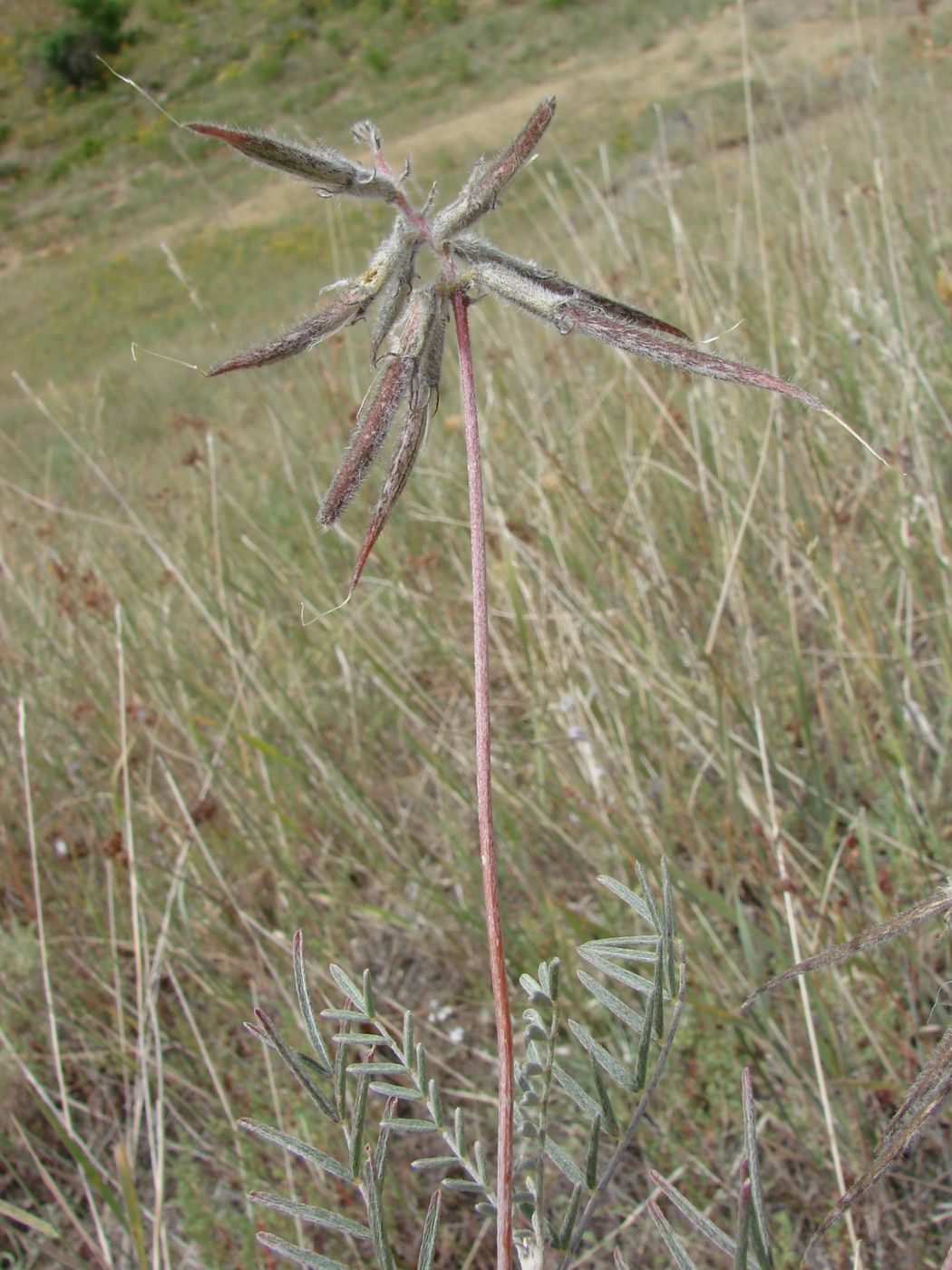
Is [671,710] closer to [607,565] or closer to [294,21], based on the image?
[607,565]

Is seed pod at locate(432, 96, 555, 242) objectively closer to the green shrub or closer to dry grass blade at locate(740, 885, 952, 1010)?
dry grass blade at locate(740, 885, 952, 1010)

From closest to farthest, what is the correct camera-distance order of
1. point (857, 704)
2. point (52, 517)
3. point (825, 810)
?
1. point (857, 704)
2. point (825, 810)
3. point (52, 517)

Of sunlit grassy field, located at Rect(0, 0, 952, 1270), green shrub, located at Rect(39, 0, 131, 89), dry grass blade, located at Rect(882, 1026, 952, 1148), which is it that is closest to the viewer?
dry grass blade, located at Rect(882, 1026, 952, 1148)

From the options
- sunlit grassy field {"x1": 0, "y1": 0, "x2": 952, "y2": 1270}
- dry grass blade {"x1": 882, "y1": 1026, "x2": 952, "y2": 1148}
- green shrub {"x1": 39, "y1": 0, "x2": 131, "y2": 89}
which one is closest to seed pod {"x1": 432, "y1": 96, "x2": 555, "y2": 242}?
sunlit grassy field {"x1": 0, "y1": 0, "x2": 952, "y2": 1270}

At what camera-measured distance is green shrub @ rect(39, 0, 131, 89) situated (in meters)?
Result: 24.5

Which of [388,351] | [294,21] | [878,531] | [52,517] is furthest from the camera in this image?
[294,21]

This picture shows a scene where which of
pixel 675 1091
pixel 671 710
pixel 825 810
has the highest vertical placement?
pixel 671 710

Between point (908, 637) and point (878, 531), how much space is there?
0.59 feet

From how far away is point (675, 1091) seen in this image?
4.18 feet

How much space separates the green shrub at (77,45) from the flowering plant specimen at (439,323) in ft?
91.0

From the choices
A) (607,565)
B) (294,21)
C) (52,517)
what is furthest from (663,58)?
(607,565)

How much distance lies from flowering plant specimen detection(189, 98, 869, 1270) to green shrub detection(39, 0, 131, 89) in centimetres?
2775

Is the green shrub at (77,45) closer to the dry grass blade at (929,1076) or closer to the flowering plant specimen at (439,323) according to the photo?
the flowering plant specimen at (439,323)

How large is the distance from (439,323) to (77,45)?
29.8 meters
